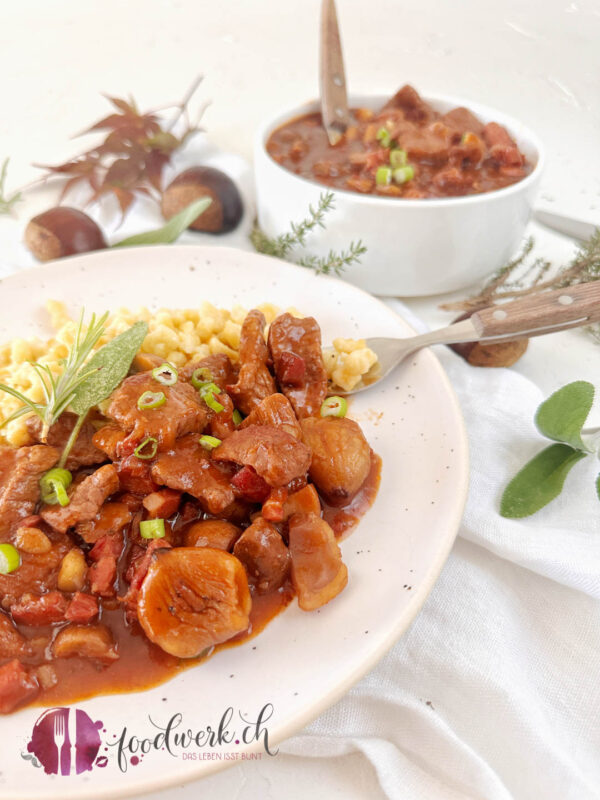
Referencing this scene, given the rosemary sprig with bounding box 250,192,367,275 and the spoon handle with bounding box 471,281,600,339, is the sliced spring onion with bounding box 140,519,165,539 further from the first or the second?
the rosemary sprig with bounding box 250,192,367,275

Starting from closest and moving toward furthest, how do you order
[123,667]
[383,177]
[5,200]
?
1. [123,667]
2. [383,177]
3. [5,200]

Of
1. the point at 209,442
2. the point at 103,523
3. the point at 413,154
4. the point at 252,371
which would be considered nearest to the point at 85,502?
the point at 103,523

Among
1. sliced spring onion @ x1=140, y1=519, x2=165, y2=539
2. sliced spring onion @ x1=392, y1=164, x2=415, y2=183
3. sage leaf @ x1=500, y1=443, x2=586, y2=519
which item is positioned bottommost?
sage leaf @ x1=500, y1=443, x2=586, y2=519

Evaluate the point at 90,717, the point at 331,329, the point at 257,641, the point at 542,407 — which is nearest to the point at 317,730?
the point at 257,641

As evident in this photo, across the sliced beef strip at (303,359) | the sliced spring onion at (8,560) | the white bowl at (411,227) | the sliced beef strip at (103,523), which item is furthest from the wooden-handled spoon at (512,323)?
the sliced spring onion at (8,560)

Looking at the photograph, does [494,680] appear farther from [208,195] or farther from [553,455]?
[208,195]

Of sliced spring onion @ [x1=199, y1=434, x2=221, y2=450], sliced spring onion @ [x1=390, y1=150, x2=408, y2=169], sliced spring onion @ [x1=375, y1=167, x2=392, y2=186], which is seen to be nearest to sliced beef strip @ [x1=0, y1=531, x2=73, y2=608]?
sliced spring onion @ [x1=199, y1=434, x2=221, y2=450]

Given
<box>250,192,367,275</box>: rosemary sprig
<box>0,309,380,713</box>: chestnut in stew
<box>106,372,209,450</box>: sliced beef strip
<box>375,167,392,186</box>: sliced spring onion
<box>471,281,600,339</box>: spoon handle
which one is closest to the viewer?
<box>0,309,380,713</box>: chestnut in stew
